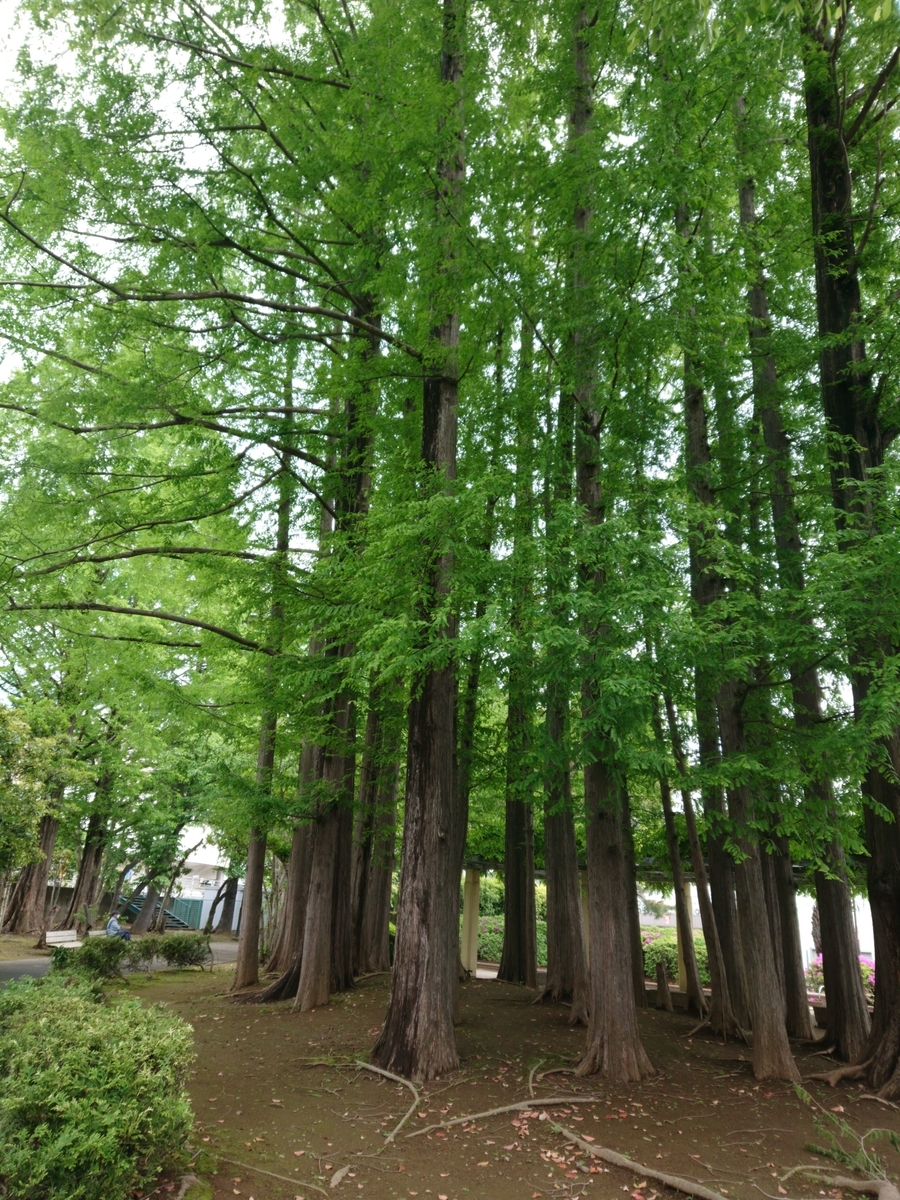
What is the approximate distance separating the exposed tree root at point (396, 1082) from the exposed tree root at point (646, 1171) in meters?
1.13

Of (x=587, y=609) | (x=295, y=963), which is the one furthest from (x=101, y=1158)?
(x=295, y=963)

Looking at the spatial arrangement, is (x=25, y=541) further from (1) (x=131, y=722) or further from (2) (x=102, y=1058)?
(1) (x=131, y=722)

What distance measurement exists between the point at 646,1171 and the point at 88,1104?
355 cm

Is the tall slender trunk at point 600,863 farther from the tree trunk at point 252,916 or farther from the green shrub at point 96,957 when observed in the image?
the green shrub at point 96,957

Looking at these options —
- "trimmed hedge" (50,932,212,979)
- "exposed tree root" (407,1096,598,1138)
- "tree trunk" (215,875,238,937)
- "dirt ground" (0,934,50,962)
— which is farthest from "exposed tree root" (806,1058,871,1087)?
"tree trunk" (215,875,238,937)

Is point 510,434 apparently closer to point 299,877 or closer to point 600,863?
point 600,863

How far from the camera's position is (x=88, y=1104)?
3807 millimetres

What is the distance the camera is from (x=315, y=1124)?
577 cm

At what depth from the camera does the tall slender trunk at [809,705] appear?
26.7 feet

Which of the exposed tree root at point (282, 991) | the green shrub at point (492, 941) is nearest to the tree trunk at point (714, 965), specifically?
the exposed tree root at point (282, 991)

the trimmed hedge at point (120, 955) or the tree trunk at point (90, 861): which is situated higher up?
the tree trunk at point (90, 861)

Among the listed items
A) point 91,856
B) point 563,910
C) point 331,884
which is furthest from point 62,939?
point 563,910

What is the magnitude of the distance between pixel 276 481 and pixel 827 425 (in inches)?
266

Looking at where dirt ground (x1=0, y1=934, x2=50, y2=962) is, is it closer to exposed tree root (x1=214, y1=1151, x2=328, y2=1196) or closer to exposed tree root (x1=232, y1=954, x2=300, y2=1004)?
exposed tree root (x1=232, y1=954, x2=300, y2=1004)
